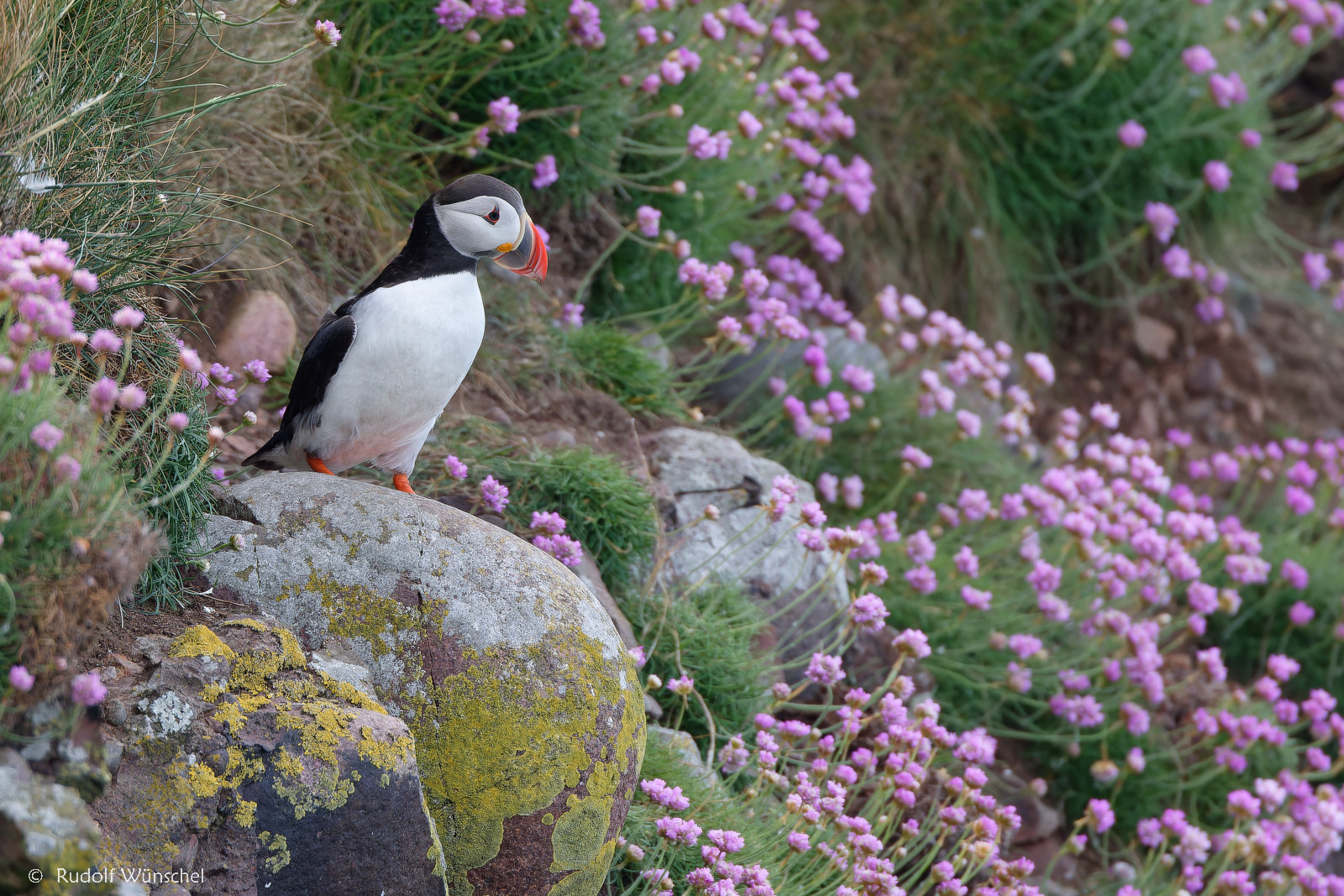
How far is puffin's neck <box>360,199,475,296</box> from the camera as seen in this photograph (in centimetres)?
328

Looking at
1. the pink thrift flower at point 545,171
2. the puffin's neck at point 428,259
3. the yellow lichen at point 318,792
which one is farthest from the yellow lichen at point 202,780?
the pink thrift flower at point 545,171

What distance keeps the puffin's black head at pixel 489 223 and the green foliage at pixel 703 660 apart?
122 cm

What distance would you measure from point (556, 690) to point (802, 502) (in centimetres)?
205

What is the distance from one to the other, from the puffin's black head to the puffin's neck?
0.02 metres

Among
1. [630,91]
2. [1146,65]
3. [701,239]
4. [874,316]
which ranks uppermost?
[1146,65]

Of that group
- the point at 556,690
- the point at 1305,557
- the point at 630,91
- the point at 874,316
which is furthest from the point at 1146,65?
the point at 556,690

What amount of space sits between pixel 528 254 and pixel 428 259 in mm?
279

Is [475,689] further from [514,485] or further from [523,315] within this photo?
[523,315]

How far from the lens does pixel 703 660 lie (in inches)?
154

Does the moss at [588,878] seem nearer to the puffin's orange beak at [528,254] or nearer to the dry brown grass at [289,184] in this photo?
the puffin's orange beak at [528,254]

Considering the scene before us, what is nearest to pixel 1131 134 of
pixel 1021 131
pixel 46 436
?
pixel 1021 131

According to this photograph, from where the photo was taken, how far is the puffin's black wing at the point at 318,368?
321 centimetres

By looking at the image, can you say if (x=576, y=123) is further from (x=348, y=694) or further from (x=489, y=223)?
(x=348, y=694)

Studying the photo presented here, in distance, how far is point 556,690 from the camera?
2781 mm
